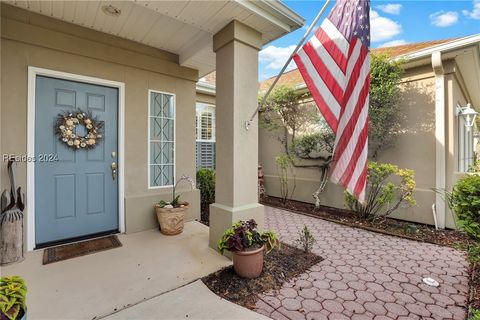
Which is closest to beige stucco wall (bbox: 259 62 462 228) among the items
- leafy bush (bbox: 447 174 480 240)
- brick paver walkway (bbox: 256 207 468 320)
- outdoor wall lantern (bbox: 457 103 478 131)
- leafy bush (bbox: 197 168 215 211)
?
outdoor wall lantern (bbox: 457 103 478 131)

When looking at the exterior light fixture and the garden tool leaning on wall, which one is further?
the exterior light fixture

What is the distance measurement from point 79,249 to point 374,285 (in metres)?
3.48

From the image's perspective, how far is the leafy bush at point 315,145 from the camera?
531cm

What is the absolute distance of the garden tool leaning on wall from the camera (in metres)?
2.57

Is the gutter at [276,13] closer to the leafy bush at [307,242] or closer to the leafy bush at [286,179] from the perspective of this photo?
the leafy bush at [307,242]

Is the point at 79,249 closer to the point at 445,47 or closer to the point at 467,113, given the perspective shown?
the point at 445,47

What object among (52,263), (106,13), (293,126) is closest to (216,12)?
(106,13)

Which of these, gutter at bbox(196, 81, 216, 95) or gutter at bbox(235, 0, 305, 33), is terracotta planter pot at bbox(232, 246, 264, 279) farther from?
gutter at bbox(196, 81, 216, 95)

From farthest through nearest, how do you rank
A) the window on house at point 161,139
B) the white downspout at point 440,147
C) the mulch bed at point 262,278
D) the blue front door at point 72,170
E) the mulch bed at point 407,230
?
the white downspout at point 440,147
the window on house at point 161,139
the blue front door at point 72,170
the mulch bed at point 407,230
the mulch bed at point 262,278

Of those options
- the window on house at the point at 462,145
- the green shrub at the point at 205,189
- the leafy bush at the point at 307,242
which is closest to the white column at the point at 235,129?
the leafy bush at the point at 307,242

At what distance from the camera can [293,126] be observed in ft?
20.5

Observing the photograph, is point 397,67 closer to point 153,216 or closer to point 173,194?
point 173,194

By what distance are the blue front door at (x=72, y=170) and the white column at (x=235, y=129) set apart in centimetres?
172

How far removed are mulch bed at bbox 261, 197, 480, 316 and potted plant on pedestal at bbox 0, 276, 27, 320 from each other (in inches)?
132
